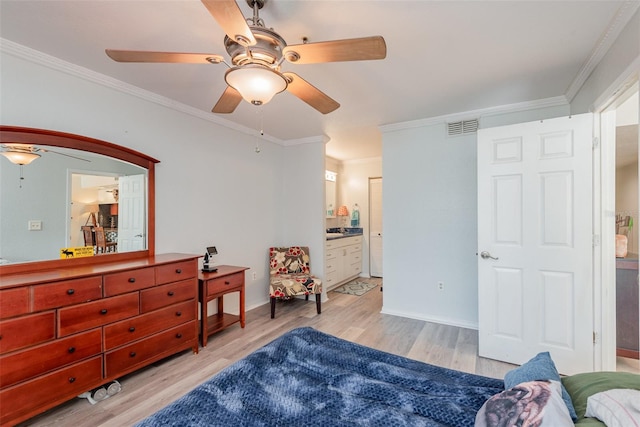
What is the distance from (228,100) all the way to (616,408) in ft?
7.58

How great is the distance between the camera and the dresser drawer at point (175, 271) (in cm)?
246

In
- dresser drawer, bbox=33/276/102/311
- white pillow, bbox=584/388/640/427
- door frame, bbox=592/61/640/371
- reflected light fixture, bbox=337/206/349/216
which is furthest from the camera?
reflected light fixture, bbox=337/206/349/216

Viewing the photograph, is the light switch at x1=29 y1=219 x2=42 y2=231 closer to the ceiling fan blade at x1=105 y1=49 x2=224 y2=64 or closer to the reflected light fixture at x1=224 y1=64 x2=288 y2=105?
the ceiling fan blade at x1=105 y1=49 x2=224 y2=64

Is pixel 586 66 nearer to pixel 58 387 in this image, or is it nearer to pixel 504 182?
pixel 504 182

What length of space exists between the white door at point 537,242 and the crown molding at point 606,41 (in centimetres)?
40

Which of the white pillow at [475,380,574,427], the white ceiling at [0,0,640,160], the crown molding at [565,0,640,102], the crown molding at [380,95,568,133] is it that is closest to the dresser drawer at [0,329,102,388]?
the white ceiling at [0,0,640,160]

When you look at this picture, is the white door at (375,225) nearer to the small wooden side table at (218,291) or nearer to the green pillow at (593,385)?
the small wooden side table at (218,291)

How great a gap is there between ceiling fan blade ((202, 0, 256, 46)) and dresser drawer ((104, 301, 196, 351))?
216 cm

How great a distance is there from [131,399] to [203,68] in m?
2.57

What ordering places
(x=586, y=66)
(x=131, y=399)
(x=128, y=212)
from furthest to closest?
(x=128, y=212)
(x=586, y=66)
(x=131, y=399)

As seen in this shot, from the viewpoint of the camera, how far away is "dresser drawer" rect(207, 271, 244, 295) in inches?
117

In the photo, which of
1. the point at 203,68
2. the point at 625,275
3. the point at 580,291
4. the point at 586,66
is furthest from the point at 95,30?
the point at 625,275

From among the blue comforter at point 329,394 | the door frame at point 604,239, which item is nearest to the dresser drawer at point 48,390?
the blue comforter at point 329,394

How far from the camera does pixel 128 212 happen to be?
106 inches
